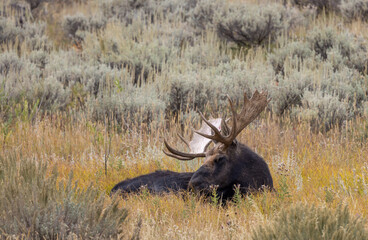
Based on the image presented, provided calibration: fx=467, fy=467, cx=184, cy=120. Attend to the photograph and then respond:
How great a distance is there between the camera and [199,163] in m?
6.15

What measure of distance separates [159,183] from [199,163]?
3.07 feet

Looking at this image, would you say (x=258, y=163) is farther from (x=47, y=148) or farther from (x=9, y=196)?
(x=47, y=148)

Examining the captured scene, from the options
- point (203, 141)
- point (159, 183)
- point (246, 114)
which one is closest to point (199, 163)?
point (203, 141)

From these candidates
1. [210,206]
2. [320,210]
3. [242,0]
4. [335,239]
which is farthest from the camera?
[242,0]

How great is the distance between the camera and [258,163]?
16.1 ft

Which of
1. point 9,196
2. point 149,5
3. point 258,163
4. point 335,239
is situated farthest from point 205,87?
point 149,5

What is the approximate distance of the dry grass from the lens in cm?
403

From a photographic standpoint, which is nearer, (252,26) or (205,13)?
(252,26)

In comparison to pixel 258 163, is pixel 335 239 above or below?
above

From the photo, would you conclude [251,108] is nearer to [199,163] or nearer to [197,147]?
[197,147]

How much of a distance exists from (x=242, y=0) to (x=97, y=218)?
48.4 ft

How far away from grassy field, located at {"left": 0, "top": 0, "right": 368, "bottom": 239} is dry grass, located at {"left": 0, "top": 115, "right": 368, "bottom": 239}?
0.03 meters

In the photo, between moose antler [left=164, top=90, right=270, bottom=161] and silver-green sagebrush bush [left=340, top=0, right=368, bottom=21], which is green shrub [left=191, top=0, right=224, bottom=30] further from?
moose antler [left=164, top=90, right=270, bottom=161]

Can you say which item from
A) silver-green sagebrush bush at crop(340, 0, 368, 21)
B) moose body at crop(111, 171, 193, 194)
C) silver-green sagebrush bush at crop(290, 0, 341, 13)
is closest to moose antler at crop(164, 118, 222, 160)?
moose body at crop(111, 171, 193, 194)
